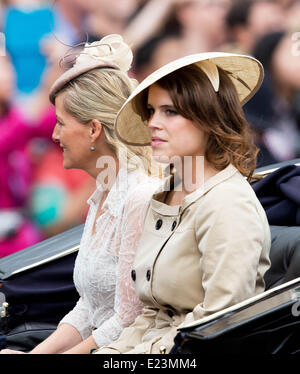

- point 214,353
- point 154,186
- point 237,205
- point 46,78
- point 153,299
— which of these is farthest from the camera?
point 46,78

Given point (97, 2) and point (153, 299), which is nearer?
point (153, 299)

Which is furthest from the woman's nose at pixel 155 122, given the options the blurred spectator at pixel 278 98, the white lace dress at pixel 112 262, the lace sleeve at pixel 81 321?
the blurred spectator at pixel 278 98

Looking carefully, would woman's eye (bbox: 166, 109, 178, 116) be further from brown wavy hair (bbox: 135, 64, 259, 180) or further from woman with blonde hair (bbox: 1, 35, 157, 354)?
woman with blonde hair (bbox: 1, 35, 157, 354)

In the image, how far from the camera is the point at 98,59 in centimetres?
234

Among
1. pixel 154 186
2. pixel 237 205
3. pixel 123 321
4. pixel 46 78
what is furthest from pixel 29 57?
pixel 237 205

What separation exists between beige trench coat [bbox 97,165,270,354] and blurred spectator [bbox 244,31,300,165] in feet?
8.70

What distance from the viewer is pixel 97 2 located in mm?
4426

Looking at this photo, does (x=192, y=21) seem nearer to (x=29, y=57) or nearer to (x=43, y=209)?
(x=29, y=57)

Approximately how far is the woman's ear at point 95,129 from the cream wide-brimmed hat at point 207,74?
14 cm

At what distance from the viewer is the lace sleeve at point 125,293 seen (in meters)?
2.04

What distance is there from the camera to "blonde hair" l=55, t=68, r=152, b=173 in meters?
2.26

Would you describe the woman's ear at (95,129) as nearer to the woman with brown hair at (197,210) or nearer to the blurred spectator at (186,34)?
the woman with brown hair at (197,210)

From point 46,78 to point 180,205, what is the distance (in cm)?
265

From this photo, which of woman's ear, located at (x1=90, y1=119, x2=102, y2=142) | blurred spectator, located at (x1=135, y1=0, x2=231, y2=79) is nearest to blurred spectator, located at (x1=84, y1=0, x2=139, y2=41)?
blurred spectator, located at (x1=135, y1=0, x2=231, y2=79)
